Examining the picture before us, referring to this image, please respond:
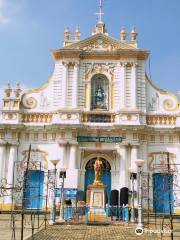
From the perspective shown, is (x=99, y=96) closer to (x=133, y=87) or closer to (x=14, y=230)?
(x=133, y=87)

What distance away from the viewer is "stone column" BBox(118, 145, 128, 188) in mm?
27097

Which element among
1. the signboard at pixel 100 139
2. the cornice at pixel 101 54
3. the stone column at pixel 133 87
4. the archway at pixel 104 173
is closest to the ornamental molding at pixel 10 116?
the signboard at pixel 100 139

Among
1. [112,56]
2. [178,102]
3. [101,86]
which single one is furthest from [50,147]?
[178,102]

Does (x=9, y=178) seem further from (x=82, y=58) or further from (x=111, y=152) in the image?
(x=82, y=58)

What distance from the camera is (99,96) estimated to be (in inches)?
1177

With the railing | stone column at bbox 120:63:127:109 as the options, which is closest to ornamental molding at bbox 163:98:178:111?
stone column at bbox 120:63:127:109

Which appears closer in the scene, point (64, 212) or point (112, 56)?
point (64, 212)

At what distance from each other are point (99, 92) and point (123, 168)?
6592 mm

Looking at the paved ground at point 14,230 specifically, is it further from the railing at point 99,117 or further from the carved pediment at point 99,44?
the carved pediment at point 99,44

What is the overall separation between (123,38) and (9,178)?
573 inches

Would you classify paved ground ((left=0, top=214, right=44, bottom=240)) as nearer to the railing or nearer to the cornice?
the railing

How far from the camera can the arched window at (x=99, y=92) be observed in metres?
29.6

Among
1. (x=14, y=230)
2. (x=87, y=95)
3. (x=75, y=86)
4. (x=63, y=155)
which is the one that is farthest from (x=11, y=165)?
A: (x=14, y=230)

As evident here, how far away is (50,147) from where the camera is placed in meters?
28.8
